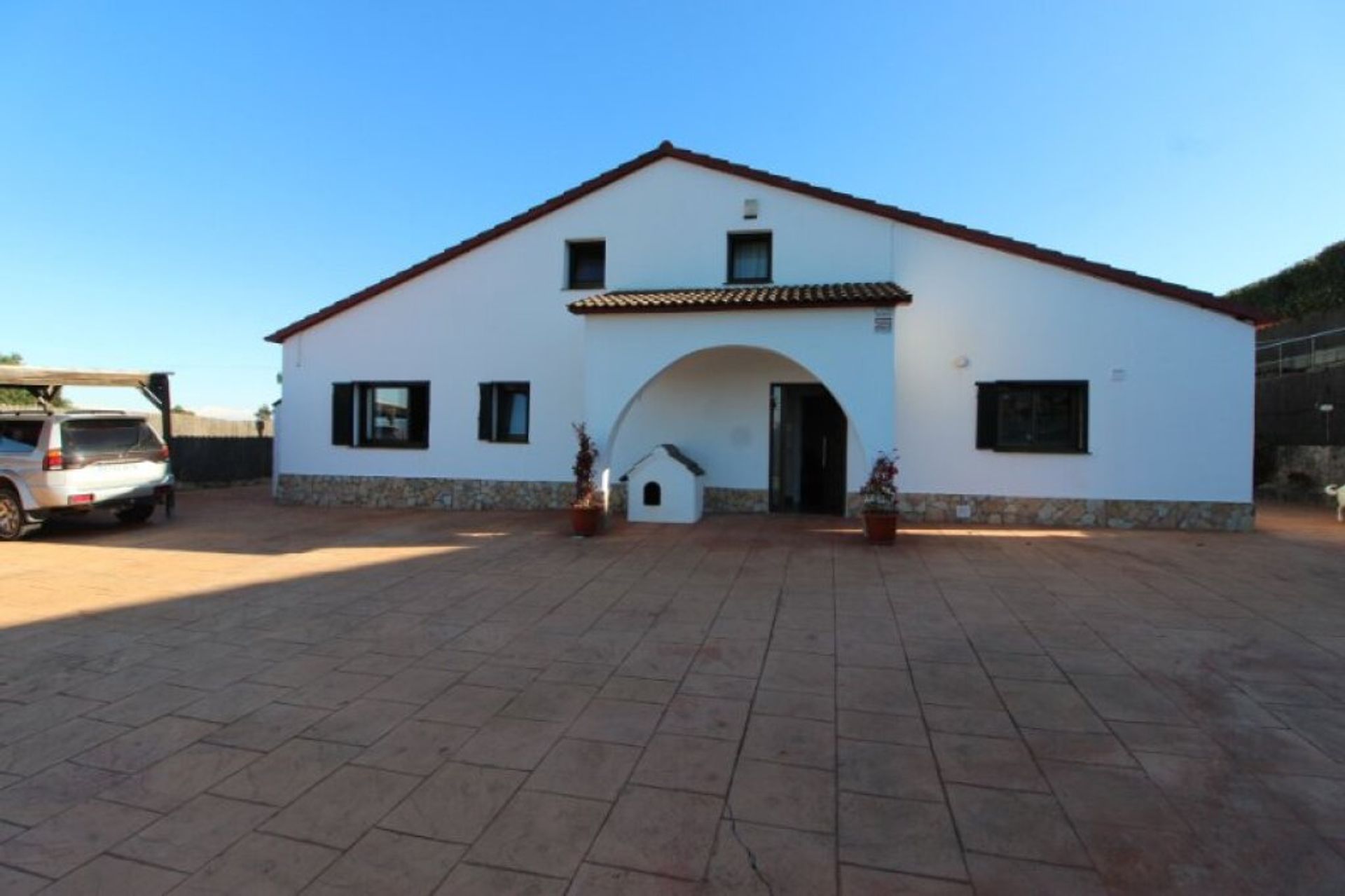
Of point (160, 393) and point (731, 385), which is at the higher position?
point (731, 385)

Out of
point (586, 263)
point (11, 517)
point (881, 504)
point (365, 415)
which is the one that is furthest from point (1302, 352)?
point (11, 517)

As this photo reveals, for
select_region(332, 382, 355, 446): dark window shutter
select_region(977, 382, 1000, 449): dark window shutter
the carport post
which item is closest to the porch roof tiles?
select_region(977, 382, 1000, 449): dark window shutter

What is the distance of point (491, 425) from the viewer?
11.8 meters

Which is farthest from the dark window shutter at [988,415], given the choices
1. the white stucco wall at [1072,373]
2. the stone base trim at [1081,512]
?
the stone base trim at [1081,512]

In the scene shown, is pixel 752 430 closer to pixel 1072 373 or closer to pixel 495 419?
pixel 495 419

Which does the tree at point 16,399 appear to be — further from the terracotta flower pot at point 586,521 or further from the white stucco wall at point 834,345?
the terracotta flower pot at point 586,521

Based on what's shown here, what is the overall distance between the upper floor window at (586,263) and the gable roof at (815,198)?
2.51 feet

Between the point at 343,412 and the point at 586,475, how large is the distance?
6294 millimetres

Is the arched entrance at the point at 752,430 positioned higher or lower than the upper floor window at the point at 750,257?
lower

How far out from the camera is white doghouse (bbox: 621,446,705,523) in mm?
9984

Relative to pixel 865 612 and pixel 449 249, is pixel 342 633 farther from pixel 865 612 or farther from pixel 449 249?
pixel 449 249

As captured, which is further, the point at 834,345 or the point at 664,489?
the point at 664,489

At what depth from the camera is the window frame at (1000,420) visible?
9.65 meters

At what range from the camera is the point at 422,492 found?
12.1 meters
